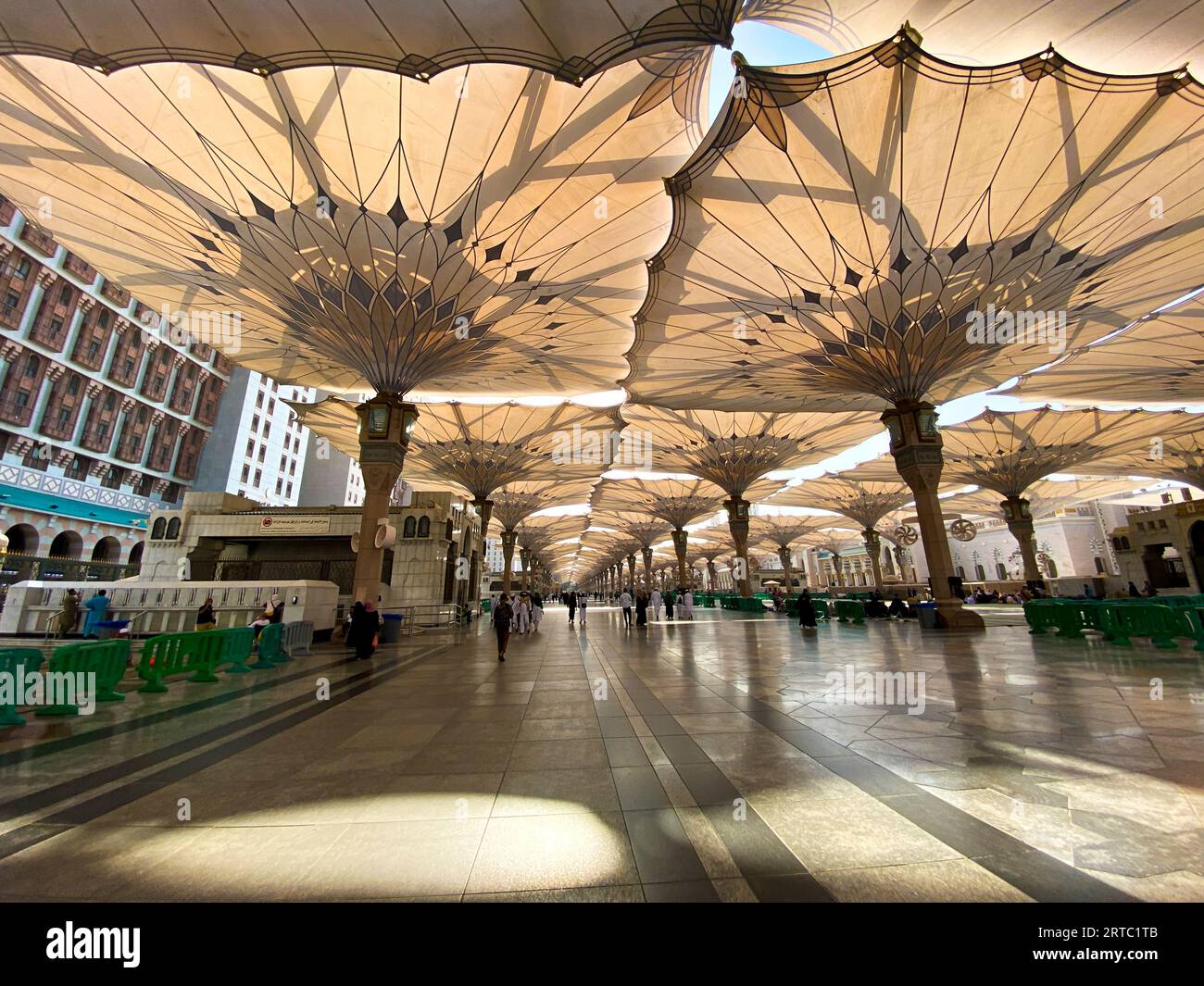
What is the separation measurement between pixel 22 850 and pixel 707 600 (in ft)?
133

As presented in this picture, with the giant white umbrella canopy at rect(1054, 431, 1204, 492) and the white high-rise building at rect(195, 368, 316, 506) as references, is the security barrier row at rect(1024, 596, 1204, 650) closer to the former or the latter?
the giant white umbrella canopy at rect(1054, 431, 1204, 492)

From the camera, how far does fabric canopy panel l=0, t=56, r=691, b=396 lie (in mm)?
9266

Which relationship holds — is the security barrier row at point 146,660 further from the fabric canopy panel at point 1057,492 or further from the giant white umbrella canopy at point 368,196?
the fabric canopy panel at point 1057,492

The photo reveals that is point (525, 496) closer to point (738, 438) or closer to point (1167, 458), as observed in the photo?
point (738, 438)

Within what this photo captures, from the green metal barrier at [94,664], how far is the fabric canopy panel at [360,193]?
31.2 ft

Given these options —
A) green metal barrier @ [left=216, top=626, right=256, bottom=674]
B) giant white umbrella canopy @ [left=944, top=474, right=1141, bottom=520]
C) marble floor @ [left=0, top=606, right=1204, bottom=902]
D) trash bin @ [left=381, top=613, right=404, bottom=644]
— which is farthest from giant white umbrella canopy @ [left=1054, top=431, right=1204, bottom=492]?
green metal barrier @ [left=216, top=626, right=256, bottom=674]

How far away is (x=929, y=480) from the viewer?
618 inches

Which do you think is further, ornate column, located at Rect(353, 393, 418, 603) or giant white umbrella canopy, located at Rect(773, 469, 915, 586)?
giant white umbrella canopy, located at Rect(773, 469, 915, 586)

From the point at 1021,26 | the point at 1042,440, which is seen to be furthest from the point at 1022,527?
the point at 1021,26

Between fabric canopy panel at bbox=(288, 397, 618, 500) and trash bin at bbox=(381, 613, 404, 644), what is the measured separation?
490 inches

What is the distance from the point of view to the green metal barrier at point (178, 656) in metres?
7.56

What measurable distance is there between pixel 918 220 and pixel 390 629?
62.5 ft
